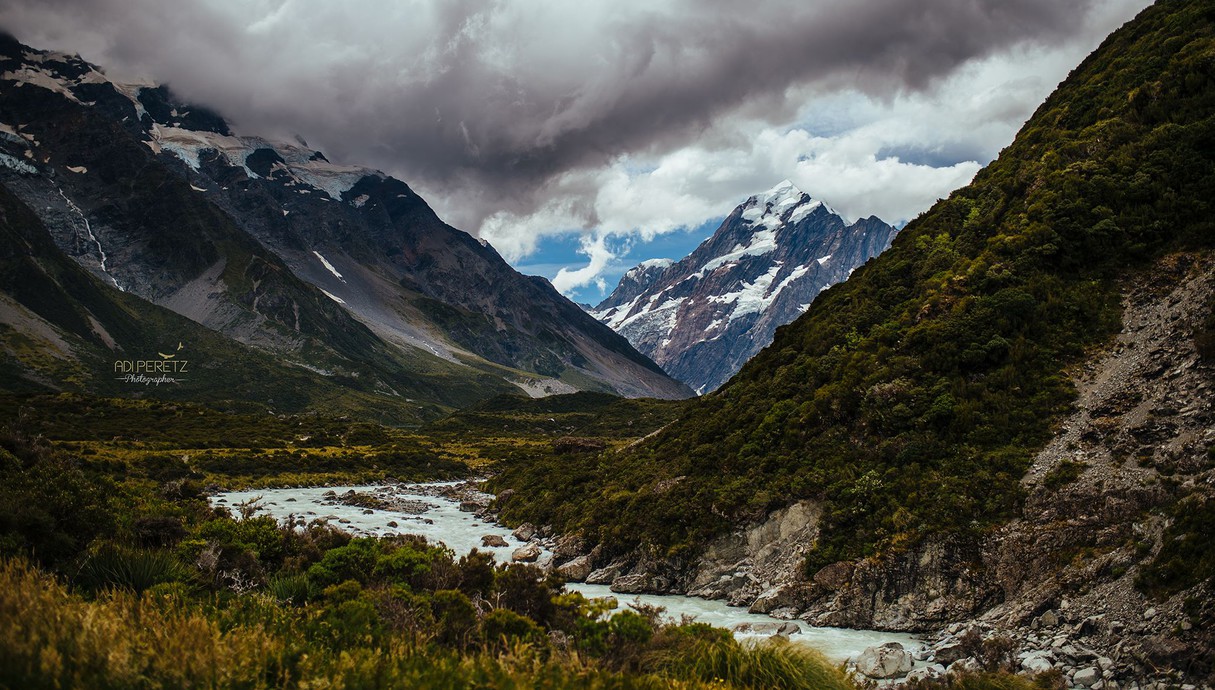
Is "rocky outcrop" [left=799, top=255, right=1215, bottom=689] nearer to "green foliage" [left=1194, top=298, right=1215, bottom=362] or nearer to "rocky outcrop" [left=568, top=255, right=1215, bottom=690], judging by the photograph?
"rocky outcrop" [left=568, top=255, right=1215, bottom=690]

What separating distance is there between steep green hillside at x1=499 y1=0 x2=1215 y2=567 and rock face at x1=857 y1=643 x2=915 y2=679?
7143 millimetres

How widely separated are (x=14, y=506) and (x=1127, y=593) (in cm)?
2978

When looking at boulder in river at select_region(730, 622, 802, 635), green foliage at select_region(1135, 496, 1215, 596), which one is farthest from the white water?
green foliage at select_region(1135, 496, 1215, 596)

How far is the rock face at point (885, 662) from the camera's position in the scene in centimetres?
2020

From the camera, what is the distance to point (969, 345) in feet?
112

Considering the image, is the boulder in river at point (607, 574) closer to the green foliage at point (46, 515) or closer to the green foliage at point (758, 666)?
the green foliage at point (46, 515)

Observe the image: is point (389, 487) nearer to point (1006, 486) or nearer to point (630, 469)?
point (630, 469)

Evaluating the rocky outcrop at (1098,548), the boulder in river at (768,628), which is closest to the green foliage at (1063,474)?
the rocky outcrop at (1098,548)

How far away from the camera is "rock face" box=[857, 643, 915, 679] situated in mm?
20203

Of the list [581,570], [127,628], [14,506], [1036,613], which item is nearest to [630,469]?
[581,570]

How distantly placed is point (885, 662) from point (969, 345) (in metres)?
19.4

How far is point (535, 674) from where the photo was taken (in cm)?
909

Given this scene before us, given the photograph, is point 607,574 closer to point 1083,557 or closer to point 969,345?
point 1083,557

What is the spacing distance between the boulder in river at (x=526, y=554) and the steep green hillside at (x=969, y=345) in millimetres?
3776
